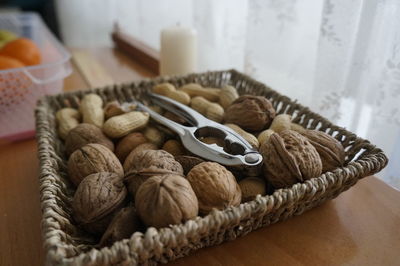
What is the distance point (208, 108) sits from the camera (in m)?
0.69

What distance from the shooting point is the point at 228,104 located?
28.7 inches

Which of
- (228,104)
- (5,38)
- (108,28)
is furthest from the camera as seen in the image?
(108,28)

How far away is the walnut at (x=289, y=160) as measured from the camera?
1.52 feet

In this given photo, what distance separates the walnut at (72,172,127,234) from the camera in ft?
1.40

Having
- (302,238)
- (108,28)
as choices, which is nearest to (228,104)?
(302,238)

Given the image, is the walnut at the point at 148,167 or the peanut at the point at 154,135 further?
the peanut at the point at 154,135

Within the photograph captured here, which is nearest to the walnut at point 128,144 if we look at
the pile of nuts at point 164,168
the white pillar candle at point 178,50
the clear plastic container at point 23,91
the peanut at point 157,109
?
the pile of nuts at point 164,168

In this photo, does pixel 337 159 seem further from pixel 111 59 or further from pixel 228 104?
pixel 111 59

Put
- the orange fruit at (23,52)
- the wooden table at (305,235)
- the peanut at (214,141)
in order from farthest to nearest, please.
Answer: the orange fruit at (23,52)
the peanut at (214,141)
the wooden table at (305,235)

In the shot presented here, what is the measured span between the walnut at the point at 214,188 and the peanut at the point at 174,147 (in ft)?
0.39

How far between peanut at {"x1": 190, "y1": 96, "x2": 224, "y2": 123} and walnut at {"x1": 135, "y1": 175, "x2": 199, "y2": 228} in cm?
27

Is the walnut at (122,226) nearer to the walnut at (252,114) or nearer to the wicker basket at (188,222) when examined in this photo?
the wicker basket at (188,222)

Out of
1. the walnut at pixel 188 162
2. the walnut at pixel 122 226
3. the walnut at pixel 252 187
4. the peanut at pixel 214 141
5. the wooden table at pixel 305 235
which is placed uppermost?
the peanut at pixel 214 141

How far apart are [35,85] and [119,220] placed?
56 cm
